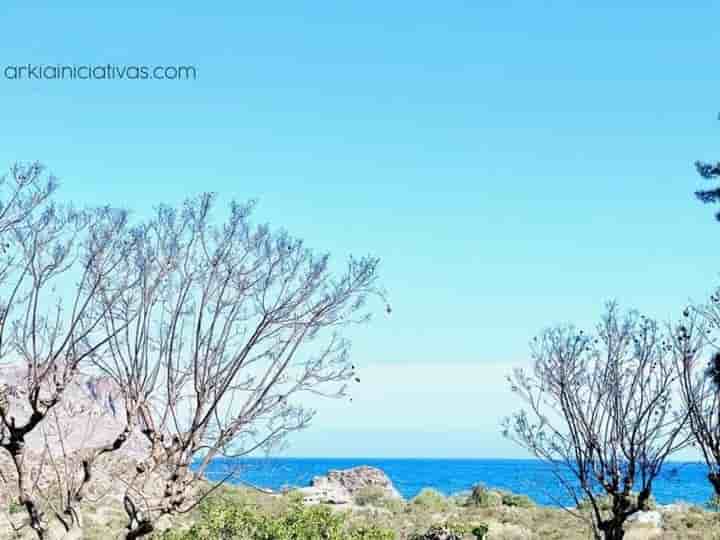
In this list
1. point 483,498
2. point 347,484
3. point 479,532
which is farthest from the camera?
point 347,484

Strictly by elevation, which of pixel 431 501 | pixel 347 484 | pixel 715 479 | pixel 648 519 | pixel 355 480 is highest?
pixel 355 480

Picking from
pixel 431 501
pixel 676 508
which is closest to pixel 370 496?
pixel 431 501

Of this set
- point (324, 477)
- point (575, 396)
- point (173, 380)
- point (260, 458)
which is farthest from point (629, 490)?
point (324, 477)

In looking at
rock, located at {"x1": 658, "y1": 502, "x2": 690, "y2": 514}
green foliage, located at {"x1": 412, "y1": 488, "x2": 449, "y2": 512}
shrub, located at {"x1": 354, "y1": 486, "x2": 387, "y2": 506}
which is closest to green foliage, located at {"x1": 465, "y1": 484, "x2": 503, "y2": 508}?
green foliage, located at {"x1": 412, "y1": 488, "x2": 449, "y2": 512}

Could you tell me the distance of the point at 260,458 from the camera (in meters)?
7.88

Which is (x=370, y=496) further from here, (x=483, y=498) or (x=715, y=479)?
(x=715, y=479)

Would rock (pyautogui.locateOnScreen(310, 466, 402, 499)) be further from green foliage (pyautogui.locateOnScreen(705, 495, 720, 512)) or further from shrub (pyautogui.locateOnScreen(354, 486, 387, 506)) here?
green foliage (pyautogui.locateOnScreen(705, 495, 720, 512))

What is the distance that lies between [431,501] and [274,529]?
1387 cm

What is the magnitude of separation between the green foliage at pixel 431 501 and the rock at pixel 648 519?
17.4 ft

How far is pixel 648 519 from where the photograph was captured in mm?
19562

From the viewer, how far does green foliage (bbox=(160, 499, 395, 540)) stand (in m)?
10.9

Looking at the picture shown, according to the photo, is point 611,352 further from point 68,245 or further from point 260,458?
point 68,245

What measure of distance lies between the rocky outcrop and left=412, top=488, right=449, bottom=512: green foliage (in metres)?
2.10

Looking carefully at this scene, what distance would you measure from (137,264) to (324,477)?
22.8 meters
